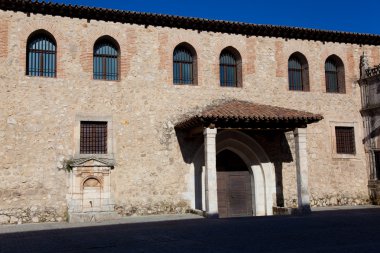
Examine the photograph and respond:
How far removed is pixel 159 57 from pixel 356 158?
8.67 meters

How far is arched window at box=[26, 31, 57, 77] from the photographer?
13500mm

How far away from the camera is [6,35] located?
1308 cm

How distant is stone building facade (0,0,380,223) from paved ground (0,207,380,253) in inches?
72.4

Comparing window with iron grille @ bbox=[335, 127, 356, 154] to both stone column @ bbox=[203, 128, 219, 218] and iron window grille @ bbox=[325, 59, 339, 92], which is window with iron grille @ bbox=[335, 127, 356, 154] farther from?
stone column @ bbox=[203, 128, 219, 218]

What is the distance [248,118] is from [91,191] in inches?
215

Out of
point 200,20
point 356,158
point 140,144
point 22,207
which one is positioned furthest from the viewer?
point 356,158

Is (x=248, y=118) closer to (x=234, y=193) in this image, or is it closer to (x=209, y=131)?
(x=209, y=131)

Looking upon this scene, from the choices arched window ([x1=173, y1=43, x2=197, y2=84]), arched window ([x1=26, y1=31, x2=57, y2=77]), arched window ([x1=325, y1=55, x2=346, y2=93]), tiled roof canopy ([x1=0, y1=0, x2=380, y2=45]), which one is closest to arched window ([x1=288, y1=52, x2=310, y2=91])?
tiled roof canopy ([x1=0, y1=0, x2=380, y2=45])

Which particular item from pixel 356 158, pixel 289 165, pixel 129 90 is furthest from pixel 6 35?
pixel 356 158

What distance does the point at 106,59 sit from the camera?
565 inches

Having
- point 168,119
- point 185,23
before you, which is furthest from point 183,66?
point 168,119

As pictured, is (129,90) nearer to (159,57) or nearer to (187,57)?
(159,57)

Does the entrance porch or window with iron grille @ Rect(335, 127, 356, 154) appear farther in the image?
window with iron grille @ Rect(335, 127, 356, 154)

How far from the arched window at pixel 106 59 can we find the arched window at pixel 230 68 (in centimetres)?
392
